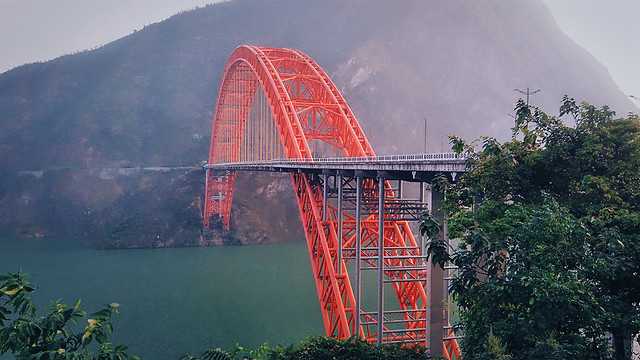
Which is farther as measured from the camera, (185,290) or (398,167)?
(185,290)

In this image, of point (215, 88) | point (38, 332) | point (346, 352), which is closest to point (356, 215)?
point (346, 352)

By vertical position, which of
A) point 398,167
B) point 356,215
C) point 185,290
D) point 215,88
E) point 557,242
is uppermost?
point 215,88

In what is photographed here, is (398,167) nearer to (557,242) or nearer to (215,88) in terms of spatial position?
(557,242)

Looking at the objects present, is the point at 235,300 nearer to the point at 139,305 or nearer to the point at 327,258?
the point at 139,305

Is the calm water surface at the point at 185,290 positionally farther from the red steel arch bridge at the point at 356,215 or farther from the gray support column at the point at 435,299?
the gray support column at the point at 435,299

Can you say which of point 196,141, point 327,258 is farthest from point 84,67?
point 327,258

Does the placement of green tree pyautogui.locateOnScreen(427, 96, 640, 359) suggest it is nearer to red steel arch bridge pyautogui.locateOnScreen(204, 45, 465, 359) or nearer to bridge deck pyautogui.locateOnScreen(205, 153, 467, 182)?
bridge deck pyautogui.locateOnScreen(205, 153, 467, 182)
